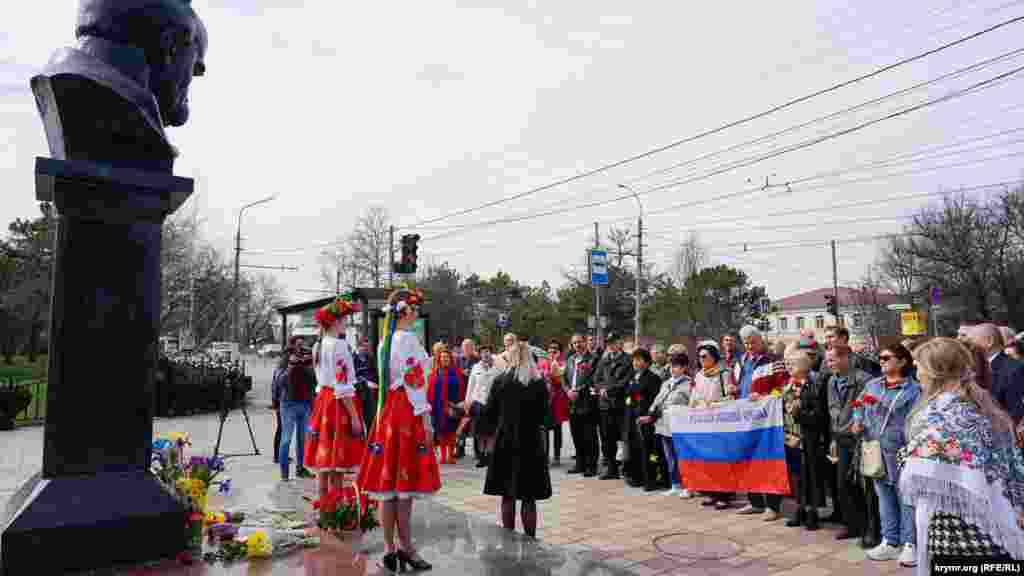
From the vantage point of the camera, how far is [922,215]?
121 ft

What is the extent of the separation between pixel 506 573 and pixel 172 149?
11.5 feet

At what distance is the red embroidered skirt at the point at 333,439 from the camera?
6.02m

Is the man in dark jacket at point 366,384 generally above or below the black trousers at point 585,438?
above

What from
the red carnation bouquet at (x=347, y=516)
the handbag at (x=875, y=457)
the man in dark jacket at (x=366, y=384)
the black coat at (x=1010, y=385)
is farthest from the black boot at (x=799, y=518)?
the man in dark jacket at (x=366, y=384)

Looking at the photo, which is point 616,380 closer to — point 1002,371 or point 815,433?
point 815,433

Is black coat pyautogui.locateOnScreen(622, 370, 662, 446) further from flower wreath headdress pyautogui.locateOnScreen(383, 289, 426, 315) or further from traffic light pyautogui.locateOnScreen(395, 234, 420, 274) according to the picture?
traffic light pyautogui.locateOnScreen(395, 234, 420, 274)

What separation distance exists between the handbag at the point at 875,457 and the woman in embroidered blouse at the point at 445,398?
20.1 ft

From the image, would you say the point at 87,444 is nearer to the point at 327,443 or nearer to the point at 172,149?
the point at 172,149

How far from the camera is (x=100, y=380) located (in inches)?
159

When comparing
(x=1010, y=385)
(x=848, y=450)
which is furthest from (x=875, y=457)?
(x=1010, y=385)

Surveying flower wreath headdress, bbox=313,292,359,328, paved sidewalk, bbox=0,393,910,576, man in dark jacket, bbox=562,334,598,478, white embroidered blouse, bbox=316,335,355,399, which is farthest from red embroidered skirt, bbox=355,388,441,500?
man in dark jacket, bbox=562,334,598,478

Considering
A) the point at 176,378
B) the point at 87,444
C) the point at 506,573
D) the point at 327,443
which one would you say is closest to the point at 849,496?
the point at 506,573

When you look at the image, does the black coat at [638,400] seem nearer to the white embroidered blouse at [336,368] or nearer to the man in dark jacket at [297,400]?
the white embroidered blouse at [336,368]

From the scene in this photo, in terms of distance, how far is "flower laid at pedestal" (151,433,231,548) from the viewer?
14.5 feet
